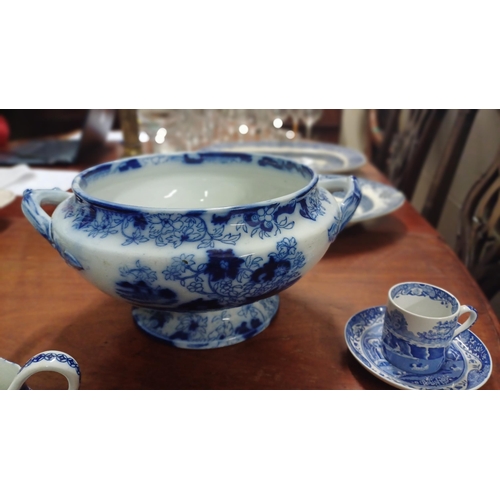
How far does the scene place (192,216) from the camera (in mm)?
345

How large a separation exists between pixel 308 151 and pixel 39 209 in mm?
814

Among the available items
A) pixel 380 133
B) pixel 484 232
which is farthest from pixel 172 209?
pixel 380 133

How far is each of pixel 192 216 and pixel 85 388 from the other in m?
0.19

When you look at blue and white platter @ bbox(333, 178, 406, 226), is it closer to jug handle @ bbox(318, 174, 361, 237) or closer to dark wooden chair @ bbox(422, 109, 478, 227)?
jug handle @ bbox(318, 174, 361, 237)

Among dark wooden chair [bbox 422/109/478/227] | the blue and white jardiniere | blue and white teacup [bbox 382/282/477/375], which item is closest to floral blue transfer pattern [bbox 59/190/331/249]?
the blue and white jardiniere

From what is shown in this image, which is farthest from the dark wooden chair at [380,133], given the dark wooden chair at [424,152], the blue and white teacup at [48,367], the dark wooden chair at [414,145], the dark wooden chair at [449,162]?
the blue and white teacup at [48,367]

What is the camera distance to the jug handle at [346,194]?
44 cm

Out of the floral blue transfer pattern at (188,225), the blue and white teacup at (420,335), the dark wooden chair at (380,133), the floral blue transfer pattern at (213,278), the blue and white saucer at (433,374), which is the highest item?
the floral blue transfer pattern at (188,225)

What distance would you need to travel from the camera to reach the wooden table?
1.36 ft

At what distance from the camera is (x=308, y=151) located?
3.68ft

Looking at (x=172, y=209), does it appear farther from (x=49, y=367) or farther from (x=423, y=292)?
(x=423, y=292)

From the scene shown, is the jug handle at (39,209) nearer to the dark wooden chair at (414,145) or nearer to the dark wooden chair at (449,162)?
the dark wooden chair at (449,162)

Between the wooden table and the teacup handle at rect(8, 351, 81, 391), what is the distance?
81 mm

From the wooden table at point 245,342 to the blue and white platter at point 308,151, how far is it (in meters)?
0.41
